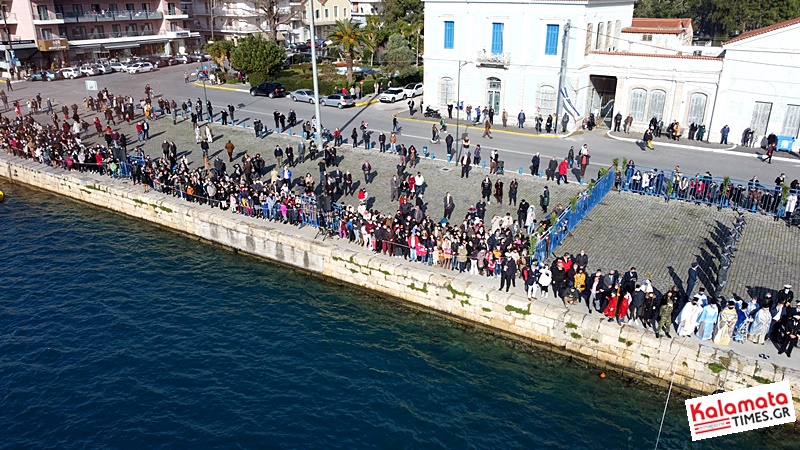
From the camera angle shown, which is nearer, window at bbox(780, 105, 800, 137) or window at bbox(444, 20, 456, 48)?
window at bbox(780, 105, 800, 137)

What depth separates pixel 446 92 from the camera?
43094 mm

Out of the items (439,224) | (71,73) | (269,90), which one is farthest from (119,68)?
(439,224)

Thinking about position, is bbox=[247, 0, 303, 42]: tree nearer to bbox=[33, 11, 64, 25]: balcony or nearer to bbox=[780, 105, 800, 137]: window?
bbox=[33, 11, 64, 25]: balcony

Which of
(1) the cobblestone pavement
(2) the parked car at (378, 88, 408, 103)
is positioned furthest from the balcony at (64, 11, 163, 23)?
(1) the cobblestone pavement

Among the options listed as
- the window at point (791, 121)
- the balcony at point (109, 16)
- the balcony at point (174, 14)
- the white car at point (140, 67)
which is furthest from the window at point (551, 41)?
the balcony at point (174, 14)

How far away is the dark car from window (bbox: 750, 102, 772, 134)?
1366 inches

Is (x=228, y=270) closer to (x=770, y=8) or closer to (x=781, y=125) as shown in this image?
(x=781, y=125)

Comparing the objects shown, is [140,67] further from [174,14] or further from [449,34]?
[449,34]

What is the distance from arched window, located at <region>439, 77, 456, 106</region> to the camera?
4262 cm

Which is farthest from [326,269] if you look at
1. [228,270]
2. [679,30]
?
[679,30]

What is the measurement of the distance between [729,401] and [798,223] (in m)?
16.8

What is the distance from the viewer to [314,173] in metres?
32.2

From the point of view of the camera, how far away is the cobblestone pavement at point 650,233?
2105 cm

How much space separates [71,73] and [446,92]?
42.3 metres
